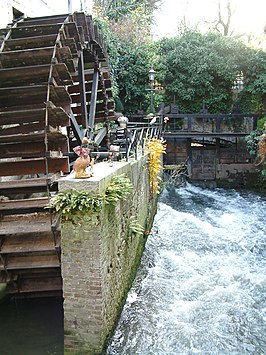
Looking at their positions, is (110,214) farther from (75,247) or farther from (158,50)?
(158,50)

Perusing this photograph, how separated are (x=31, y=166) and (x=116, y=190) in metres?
1.66

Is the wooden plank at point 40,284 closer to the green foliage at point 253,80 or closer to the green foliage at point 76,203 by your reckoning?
the green foliage at point 76,203

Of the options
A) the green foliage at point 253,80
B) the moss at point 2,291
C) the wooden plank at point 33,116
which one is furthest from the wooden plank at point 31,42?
the green foliage at point 253,80

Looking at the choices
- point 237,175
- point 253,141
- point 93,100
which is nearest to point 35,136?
point 93,100

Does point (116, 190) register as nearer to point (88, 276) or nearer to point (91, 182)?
point (91, 182)

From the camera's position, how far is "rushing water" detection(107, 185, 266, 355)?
481 cm

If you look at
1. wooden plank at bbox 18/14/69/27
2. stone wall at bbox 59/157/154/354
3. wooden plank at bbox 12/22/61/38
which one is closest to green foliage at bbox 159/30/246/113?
wooden plank at bbox 18/14/69/27

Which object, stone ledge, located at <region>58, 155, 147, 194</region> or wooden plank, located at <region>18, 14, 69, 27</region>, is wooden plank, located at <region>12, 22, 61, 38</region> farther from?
stone ledge, located at <region>58, 155, 147, 194</region>

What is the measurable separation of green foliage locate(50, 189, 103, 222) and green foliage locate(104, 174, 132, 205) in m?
0.27

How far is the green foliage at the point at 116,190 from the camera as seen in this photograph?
4.38 meters

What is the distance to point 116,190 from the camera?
178 inches

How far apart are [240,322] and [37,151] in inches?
157

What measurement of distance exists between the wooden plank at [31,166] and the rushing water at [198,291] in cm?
241

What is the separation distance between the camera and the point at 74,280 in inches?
166
